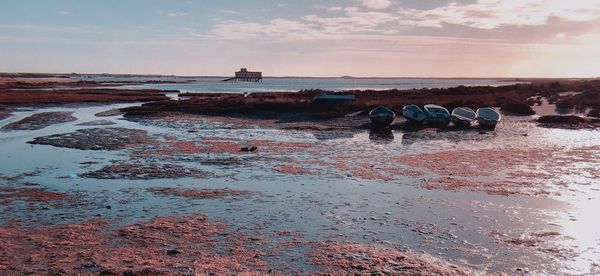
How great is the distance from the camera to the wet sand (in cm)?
902

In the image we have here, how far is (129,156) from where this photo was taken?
20.9m

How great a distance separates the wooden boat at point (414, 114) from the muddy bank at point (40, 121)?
A: 23555 millimetres

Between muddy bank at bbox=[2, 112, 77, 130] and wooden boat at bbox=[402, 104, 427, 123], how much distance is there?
23555 mm

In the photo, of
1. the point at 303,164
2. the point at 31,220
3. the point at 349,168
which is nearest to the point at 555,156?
the point at 349,168

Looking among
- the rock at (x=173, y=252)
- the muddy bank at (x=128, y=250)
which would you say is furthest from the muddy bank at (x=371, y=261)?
the rock at (x=173, y=252)

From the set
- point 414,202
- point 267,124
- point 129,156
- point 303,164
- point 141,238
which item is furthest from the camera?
point 267,124

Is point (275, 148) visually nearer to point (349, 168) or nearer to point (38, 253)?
point (349, 168)

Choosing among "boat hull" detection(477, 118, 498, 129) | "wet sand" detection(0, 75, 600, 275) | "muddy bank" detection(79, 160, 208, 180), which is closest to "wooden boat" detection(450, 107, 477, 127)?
"boat hull" detection(477, 118, 498, 129)

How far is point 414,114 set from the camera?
3412cm

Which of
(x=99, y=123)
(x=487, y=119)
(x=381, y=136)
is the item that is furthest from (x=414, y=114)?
(x=99, y=123)

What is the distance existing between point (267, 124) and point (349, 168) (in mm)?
16822

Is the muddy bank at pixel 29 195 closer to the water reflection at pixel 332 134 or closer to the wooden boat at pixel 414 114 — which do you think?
the water reflection at pixel 332 134

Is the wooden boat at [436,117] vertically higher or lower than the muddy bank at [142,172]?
higher

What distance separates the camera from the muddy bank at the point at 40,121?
3115 centimetres
